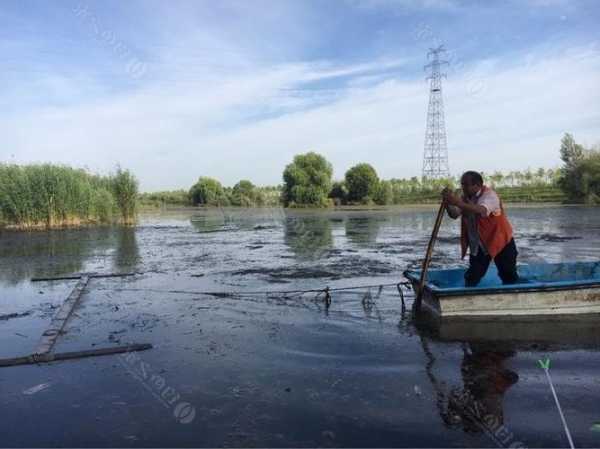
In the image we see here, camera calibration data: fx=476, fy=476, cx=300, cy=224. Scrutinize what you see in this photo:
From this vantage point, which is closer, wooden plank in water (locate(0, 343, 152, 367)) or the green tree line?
wooden plank in water (locate(0, 343, 152, 367))

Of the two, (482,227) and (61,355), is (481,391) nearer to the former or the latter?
(482,227)

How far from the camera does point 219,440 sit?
13.0 feet

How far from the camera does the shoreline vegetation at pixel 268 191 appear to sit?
24234mm

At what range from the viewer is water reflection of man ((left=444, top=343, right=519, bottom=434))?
4.16 m

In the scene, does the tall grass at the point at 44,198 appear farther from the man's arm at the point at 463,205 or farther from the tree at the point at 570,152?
the tree at the point at 570,152

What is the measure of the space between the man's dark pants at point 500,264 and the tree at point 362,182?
2322 inches

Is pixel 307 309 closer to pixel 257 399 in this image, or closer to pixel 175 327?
pixel 175 327

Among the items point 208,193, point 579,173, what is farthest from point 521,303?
point 208,193

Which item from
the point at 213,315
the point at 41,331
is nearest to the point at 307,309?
the point at 213,315

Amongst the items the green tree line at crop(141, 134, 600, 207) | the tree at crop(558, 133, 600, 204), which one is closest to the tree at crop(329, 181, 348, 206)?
the green tree line at crop(141, 134, 600, 207)

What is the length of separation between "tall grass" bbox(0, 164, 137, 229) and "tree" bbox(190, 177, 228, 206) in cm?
4906

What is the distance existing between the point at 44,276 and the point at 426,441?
1096cm

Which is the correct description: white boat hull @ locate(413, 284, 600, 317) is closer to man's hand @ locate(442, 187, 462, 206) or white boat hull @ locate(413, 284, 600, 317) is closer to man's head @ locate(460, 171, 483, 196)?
man's hand @ locate(442, 187, 462, 206)

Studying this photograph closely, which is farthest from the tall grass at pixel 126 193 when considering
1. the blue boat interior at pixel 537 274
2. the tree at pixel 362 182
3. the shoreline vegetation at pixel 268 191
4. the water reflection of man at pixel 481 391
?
the tree at pixel 362 182
